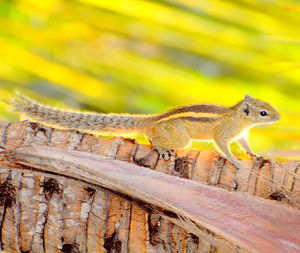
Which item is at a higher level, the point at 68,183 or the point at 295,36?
the point at 295,36

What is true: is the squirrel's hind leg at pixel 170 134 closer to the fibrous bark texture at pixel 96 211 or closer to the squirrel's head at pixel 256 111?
the squirrel's head at pixel 256 111

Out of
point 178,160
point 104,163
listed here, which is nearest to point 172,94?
point 178,160

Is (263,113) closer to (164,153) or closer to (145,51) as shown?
(145,51)

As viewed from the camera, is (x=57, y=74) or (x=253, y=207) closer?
(x=253, y=207)

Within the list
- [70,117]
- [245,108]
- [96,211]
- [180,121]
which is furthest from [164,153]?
[245,108]

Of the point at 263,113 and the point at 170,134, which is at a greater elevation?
the point at 263,113

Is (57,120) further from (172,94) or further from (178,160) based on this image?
(178,160)

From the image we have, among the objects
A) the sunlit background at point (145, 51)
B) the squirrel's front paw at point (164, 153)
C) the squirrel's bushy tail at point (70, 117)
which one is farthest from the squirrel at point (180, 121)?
the squirrel's front paw at point (164, 153)

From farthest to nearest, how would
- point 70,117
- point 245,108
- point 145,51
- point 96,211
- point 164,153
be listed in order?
point 245,108
point 70,117
point 145,51
point 164,153
point 96,211
